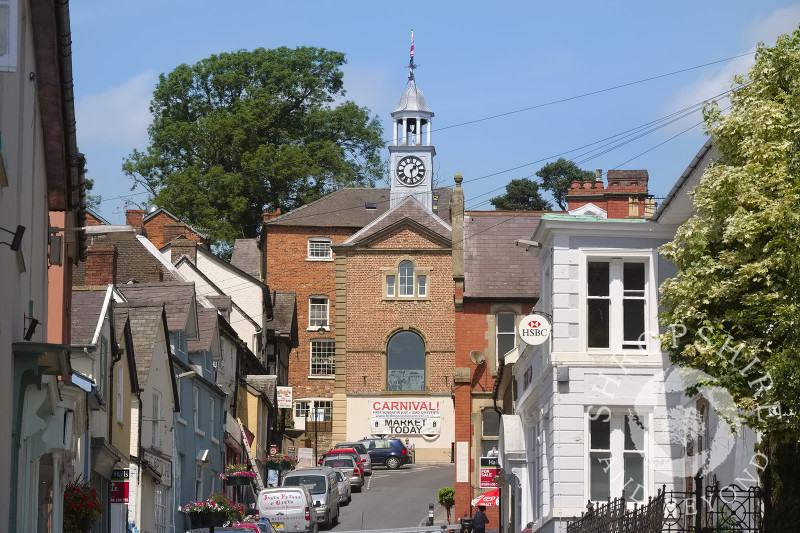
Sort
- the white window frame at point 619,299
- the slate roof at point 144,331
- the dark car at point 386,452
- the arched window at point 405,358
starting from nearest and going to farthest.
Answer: the white window frame at point 619,299 → the slate roof at point 144,331 → the dark car at point 386,452 → the arched window at point 405,358

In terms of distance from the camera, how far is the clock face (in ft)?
257

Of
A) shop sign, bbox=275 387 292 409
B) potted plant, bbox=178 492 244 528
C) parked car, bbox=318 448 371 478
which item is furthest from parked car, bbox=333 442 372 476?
potted plant, bbox=178 492 244 528

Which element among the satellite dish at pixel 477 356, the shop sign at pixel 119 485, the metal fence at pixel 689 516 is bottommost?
the shop sign at pixel 119 485

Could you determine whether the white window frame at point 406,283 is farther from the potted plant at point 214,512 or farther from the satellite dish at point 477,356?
the potted plant at point 214,512

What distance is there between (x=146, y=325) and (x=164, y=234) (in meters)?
32.2

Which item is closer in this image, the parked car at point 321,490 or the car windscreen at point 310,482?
the parked car at point 321,490

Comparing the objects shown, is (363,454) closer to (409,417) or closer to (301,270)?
(409,417)

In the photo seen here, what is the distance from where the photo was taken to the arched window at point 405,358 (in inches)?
2756

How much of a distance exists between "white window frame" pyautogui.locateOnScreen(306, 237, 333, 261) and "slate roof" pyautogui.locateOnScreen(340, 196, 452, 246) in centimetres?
483

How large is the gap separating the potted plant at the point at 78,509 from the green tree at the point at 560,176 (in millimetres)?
79356

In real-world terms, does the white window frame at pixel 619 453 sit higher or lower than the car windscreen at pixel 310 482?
higher

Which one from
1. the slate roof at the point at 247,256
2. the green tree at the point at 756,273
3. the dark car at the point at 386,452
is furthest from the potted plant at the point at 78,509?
the slate roof at the point at 247,256

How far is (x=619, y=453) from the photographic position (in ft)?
85.7

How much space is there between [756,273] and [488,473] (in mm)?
21582
